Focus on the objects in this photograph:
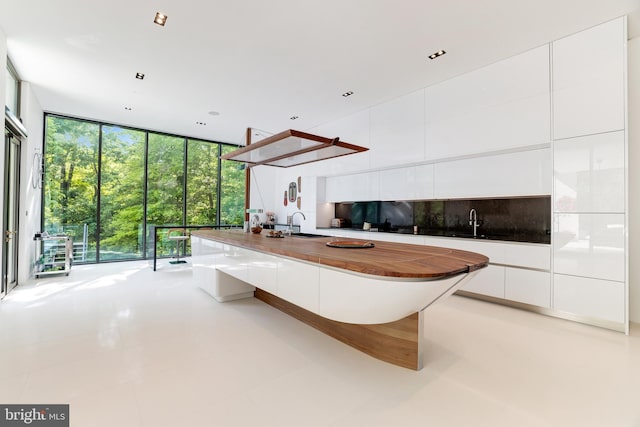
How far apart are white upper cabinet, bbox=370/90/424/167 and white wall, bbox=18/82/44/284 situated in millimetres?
5120

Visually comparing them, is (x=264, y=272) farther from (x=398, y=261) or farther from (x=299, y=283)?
(x=398, y=261)

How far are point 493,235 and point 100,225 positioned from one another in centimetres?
691

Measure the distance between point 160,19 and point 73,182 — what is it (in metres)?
4.34

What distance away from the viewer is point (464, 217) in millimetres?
4207

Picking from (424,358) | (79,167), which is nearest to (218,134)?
(79,167)

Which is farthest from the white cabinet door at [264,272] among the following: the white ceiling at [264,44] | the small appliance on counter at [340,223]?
the small appliance on counter at [340,223]

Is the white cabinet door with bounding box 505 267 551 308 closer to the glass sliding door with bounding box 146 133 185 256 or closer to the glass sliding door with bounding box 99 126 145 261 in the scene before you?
the glass sliding door with bounding box 146 133 185 256

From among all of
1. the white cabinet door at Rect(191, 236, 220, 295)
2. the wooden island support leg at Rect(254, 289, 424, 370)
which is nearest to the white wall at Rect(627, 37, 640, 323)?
the wooden island support leg at Rect(254, 289, 424, 370)

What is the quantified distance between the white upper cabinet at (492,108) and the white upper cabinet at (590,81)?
4.5 inches

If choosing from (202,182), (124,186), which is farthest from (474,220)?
(124,186)

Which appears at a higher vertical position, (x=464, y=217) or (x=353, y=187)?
(x=353, y=187)

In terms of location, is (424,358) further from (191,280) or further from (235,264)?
(191,280)

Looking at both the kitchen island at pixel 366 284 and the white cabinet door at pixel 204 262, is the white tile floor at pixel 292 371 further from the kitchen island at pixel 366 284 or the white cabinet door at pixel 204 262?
the white cabinet door at pixel 204 262

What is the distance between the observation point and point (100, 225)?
5750 millimetres
